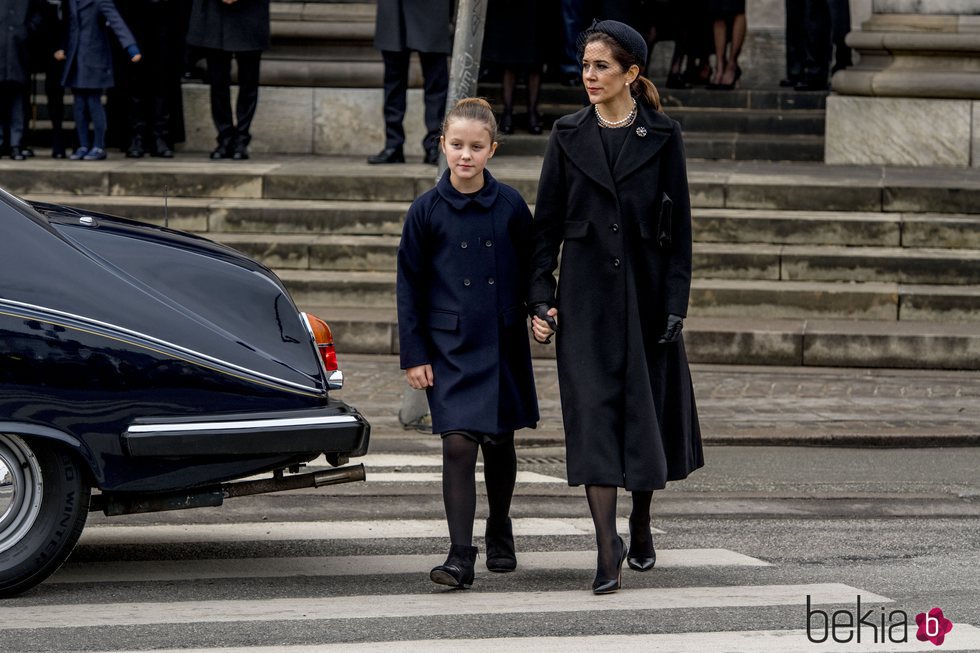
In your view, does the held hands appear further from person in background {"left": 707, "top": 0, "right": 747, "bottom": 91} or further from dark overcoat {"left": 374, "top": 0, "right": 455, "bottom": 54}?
person in background {"left": 707, "top": 0, "right": 747, "bottom": 91}

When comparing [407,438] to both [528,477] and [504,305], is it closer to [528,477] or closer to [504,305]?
[528,477]

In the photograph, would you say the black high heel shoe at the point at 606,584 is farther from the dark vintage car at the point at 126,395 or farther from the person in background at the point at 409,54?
the person in background at the point at 409,54

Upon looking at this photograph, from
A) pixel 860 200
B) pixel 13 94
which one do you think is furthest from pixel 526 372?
pixel 13 94

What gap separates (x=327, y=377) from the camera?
6.41 metres

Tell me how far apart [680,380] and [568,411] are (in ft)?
1.43

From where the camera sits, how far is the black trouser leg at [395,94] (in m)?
15.3

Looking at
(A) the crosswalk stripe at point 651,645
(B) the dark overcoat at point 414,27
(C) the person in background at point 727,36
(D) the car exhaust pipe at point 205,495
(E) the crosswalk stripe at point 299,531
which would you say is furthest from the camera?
(C) the person in background at point 727,36

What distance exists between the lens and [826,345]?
12117 millimetres

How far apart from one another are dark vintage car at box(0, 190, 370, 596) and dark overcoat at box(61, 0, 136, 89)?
9.43 meters

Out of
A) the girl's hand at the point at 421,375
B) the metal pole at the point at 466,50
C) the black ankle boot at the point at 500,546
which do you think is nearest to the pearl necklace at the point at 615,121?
the girl's hand at the point at 421,375

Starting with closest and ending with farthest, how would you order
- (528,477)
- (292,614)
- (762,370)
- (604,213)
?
(292,614) < (604,213) < (528,477) < (762,370)

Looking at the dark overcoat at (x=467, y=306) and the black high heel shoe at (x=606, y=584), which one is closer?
the black high heel shoe at (x=606, y=584)

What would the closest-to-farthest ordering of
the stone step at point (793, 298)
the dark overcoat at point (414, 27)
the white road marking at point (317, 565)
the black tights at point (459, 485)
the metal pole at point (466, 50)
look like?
1. the black tights at point (459, 485)
2. the white road marking at point (317, 565)
3. the metal pole at point (466, 50)
4. the stone step at point (793, 298)
5. the dark overcoat at point (414, 27)

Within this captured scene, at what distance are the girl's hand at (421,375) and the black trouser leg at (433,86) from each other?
902 cm
